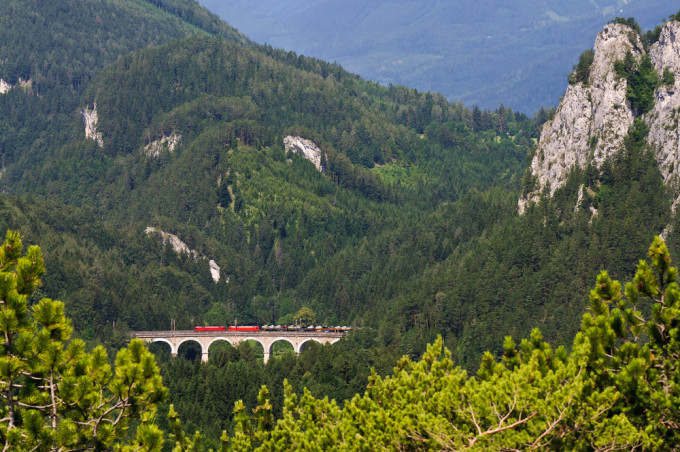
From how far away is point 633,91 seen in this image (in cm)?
19925

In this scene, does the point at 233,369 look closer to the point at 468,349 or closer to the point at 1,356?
the point at 468,349

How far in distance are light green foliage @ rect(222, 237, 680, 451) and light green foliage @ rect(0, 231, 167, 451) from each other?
32.6ft

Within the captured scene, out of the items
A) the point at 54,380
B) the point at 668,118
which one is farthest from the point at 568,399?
the point at 668,118

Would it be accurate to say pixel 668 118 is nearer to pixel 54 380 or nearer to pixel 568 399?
pixel 568 399

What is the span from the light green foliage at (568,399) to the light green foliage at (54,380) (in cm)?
992

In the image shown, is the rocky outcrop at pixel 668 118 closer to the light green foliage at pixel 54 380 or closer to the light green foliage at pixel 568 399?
the light green foliage at pixel 568 399

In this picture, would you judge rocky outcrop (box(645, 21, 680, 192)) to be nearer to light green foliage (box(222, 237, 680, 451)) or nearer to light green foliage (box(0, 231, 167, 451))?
light green foliage (box(222, 237, 680, 451))

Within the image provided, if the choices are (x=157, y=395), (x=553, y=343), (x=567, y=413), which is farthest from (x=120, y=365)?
(x=553, y=343)

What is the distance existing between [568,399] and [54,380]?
1946 centimetres

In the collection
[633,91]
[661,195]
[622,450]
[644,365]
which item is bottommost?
[622,450]

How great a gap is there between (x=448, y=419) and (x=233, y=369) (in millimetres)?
122613

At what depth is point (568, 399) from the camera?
43781 millimetres

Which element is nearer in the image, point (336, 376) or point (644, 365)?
point (644, 365)

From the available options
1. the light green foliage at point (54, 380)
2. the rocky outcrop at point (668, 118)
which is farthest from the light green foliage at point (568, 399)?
the rocky outcrop at point (668, 118)
